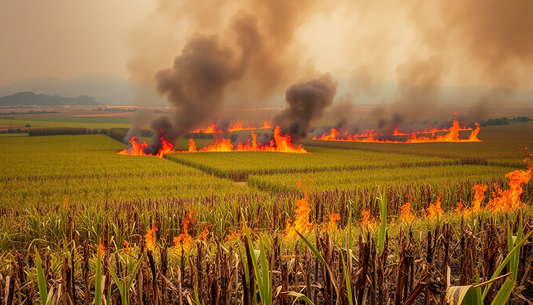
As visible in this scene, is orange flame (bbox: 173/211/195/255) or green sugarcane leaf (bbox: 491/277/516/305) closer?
green sugarcane leaf (bbox: 491/277/516/305)

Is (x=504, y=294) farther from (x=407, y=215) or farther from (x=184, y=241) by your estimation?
(x=407, y=215)

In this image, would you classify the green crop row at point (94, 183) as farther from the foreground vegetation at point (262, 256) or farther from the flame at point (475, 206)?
the flame at point (475, 206)

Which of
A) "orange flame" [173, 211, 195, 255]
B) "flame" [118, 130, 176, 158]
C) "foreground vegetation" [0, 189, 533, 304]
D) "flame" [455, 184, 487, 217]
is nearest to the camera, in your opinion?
"foreground vegetation" [0, 189, 533, 304]

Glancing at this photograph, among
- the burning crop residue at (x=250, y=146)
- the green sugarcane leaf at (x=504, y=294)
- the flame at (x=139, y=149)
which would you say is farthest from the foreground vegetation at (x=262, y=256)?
the burning crop residue at (x=250, y=146)

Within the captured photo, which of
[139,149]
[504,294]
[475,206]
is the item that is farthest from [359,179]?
[139,149]

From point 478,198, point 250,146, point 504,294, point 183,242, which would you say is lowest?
point 250,146

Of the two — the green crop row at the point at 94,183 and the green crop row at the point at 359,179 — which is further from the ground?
the green crop row at the point at 359,179

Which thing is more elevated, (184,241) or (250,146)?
(184,241)

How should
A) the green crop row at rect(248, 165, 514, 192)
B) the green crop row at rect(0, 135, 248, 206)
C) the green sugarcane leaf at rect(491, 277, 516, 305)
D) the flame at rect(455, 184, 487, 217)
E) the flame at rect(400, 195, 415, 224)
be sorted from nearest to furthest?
the green sugarcane leaf at rect(491, 277, 516, 305) → the flame at rect(400, 195, 415, 224) → the flame at rect(455, 184, 487, 217) → the green crop row at rect(0, 135, 248, 206) → the green crop row at rect(248, 165, 514, 192)

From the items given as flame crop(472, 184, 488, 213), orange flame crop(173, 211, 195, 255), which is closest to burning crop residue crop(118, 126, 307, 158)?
flame crop(472, 184, 488, 213)

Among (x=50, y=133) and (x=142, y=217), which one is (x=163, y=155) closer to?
(x=142, y=217)

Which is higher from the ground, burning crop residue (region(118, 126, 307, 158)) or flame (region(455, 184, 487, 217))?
flame (region(455, 184, 487, 217))

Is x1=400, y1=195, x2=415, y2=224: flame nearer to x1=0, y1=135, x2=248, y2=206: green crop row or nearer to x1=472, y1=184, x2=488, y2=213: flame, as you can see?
x1=472, y1=184, x2=488, y2=213: flame

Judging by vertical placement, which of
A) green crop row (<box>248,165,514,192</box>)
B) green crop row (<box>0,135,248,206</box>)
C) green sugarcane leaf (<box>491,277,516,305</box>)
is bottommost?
green crop row (<box>0,135,248,206</box>)
